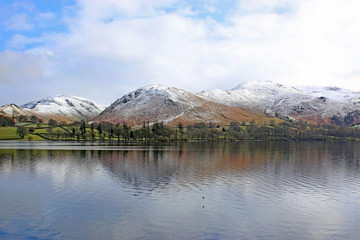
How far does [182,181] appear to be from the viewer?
2023 inches

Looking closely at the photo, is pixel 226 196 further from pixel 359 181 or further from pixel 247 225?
pixel 359 181

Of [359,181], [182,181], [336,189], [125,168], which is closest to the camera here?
[336,189]

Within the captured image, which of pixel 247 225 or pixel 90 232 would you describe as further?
pixel 247 225

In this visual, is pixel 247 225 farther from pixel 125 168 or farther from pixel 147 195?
pixel 125 168

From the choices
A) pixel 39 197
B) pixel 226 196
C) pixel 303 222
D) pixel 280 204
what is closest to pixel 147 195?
pixel 226 196

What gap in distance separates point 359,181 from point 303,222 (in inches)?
1255

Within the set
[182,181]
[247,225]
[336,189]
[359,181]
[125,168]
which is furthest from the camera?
[125,168]

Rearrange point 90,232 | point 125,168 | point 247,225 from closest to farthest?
point 90,232 → point 247,225 → point 125,168

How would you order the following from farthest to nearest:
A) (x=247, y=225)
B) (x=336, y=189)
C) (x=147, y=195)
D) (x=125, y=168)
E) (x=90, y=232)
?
1. (x=125, y=168)
2. (x=336, y=189)
3. (x=147, y=195)
4. (x=247, y=225)
5. (x=90, y=232)

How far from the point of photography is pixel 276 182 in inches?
2050

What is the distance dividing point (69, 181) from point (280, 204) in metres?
32.9

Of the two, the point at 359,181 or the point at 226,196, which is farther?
the point at 359,181

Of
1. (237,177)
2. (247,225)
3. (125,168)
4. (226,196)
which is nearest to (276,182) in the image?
(237,177)

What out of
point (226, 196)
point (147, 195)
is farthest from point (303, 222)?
point (147, 195)
